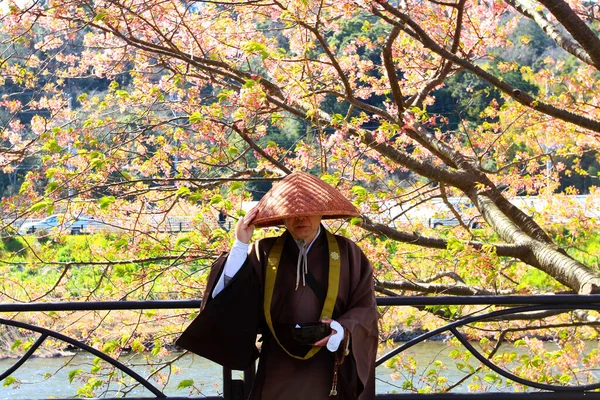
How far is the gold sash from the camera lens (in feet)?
8.71

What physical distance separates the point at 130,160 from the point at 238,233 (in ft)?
13.7

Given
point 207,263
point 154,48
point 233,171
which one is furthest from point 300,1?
point 207,263

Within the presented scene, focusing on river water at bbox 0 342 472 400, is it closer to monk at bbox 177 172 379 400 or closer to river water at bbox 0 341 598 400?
river water at bbox 0 341 598 400

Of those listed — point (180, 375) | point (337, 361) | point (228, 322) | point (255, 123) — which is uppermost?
point (255, 123)

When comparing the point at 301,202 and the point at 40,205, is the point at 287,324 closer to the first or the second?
the point at 301,202

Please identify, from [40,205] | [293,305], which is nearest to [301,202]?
[293,305]

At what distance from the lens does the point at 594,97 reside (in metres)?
9.11

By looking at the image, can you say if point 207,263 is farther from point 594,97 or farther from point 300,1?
point 594,97

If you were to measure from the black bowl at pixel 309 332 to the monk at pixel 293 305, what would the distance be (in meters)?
0.02

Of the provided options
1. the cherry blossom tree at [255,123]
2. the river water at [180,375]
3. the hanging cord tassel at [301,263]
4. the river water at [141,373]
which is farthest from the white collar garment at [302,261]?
the river water at [180,375]

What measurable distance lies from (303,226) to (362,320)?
391 mm

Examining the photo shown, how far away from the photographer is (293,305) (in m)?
2.67

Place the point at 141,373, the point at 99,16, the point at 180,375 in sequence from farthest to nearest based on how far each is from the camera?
the point at 180,375 → the point at 141,373 → the point at 99,16

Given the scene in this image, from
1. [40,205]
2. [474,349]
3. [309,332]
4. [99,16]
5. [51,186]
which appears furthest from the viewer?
[51,186]
